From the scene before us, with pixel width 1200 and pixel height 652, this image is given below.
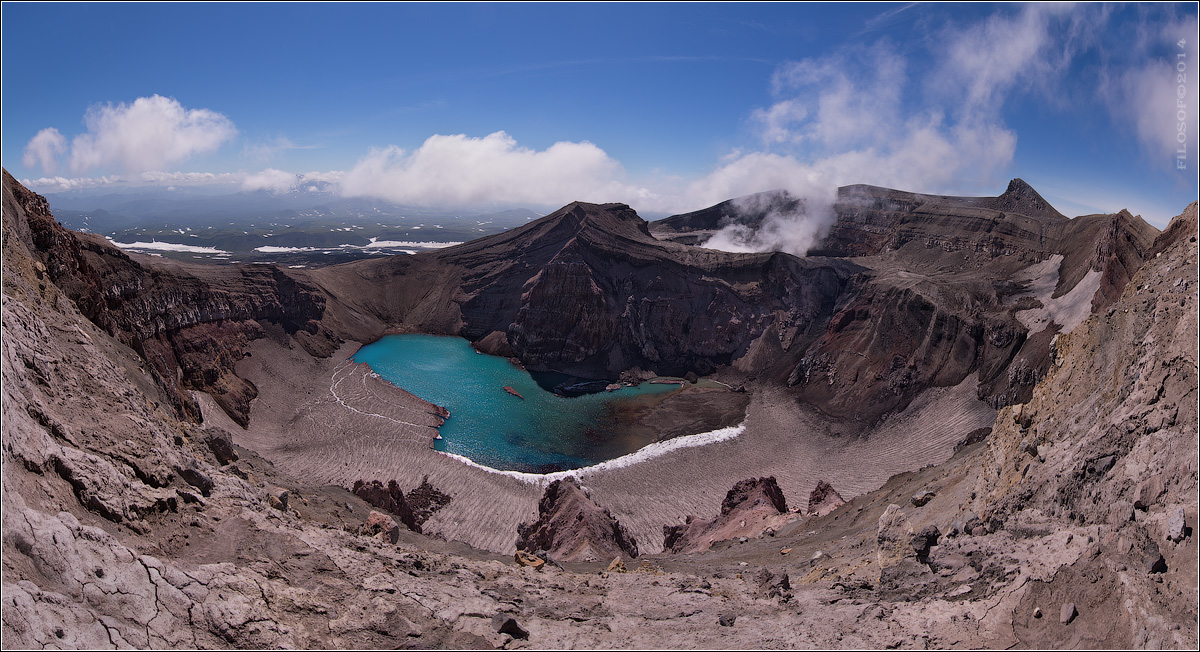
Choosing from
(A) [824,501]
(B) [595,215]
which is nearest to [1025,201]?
(B) [595,215]

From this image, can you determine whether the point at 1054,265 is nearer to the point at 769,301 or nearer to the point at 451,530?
the point at 769,301

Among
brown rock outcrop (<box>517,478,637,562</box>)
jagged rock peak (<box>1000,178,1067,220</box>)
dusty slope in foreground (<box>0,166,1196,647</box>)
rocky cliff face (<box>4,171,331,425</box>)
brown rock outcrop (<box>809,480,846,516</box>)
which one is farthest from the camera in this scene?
jagged rock peak (<box>1000,178,1067,220</box>)

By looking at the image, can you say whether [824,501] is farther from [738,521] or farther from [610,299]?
[610,299]

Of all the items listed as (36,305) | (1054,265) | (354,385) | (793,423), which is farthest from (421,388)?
(1054,265)

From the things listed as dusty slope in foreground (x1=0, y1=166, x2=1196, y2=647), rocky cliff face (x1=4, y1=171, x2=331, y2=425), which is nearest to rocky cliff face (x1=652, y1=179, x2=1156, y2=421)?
dusty slope in foreground (x1=0, y1=166, x2=1196, y2=647)

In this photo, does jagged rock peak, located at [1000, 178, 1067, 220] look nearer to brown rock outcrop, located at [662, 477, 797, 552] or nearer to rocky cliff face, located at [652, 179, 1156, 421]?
rocky cliff face, located at [652, 179, 1156, 421]

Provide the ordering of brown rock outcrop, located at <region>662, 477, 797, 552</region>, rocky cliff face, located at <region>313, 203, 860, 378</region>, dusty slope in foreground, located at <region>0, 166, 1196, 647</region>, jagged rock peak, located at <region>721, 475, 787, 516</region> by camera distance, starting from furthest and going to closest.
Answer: rocky cliff face, located at <region>313, 203, 860, 378</region> < jagged rock peak, located at <region>721, 475, 787, 516</region> < brown rock outcrop, located at <region>662, 477, 797, 552</region> < dusty slope in foreground, located at <region>0, 166, 1196, 647</region>

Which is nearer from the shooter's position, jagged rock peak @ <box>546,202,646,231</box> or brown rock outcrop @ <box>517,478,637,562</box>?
brown rock outcrop @ <box>517,478,637,562</box>
